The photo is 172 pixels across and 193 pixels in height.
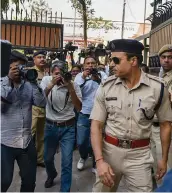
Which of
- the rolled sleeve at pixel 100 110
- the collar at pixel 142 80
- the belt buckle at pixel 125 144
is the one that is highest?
the collar at pixel 142 80

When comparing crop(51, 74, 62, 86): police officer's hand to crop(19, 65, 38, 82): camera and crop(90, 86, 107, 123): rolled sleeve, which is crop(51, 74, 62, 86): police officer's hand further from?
crop(90, 86, 107, 123): rolled sleeve

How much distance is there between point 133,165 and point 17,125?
44.1 inches

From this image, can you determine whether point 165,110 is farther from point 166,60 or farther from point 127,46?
point 166,60

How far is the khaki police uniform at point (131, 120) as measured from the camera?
2789mm

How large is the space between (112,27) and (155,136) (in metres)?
26.8

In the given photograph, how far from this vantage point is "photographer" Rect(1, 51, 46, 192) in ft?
10.4

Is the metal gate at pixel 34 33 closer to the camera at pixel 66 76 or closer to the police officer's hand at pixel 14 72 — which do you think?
the camera at pixel 66 76

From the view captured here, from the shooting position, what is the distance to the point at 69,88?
4.10 metres

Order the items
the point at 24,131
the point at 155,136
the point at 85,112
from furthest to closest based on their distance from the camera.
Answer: the point at 85,112 < the point at 155,136 < the point at 24,131

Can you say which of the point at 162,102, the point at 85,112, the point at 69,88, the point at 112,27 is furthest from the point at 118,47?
the point at 112,27

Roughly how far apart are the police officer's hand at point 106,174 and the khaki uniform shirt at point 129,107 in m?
0.28

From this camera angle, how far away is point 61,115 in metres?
4.21

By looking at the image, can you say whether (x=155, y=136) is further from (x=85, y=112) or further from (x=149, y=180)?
A: (x=85, y=112)

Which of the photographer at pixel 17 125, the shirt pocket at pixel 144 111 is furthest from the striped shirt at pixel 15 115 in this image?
the shirt pocket at pixel 144 111
